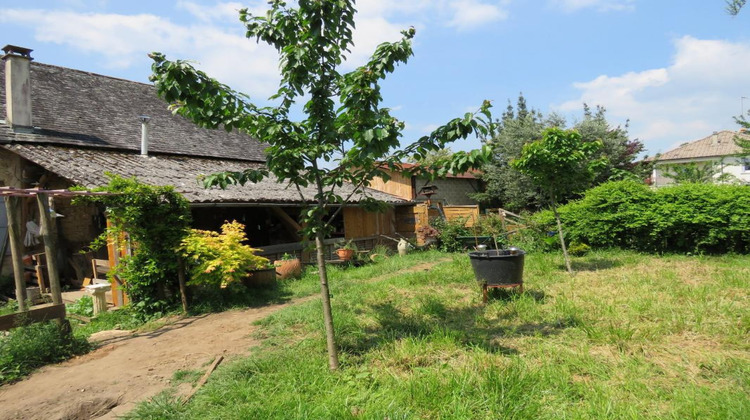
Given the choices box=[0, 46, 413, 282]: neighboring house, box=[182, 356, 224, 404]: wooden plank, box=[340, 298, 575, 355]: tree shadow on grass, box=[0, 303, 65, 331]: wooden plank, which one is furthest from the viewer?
box=[0, 46, 413, 282]: neighboring house

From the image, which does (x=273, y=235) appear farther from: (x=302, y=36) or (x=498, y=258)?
(x=302, y=36)

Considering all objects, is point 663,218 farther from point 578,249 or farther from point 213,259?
point 213,259

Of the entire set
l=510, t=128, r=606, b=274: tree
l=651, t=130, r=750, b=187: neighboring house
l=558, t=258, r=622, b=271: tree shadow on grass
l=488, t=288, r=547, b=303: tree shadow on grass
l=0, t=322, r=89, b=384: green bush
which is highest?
l=651, t=130, r=750, b=187: neighboring house

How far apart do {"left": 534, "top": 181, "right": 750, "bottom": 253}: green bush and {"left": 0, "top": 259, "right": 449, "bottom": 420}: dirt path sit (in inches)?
382

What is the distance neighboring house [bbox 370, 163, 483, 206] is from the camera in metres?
18.3

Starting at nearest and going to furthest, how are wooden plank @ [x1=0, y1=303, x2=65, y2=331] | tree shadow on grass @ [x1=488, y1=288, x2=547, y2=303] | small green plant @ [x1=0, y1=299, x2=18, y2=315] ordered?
wooden plank @ [x1=0, y1=303, x2=65, y2=331] < tree shadow on grass @ [x1=488, y1=288, x2=547, y2=303] < small green plant @ [x1=0, y1=299, x2=18, y2=315]

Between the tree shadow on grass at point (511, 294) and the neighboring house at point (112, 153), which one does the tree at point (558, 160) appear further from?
the neighboring house at point (112, 153)

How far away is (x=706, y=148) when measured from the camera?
31516mm

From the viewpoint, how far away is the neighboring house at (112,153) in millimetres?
9156

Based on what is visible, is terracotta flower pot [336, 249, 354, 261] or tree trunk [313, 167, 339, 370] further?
terracotta flower pot [336, 249, 354, 261]

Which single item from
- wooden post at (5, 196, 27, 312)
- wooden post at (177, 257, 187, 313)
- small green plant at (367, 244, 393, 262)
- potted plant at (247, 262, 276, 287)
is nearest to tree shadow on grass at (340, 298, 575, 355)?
potted plant at (247, 262, 276, 287)

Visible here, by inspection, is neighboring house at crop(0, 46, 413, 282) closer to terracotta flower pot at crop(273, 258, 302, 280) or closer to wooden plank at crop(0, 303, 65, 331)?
terracotta flower pot at crop(273, 258, 302, 280)

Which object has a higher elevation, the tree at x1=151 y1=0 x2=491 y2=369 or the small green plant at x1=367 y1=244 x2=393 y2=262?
the tree at x1=151 y1=0 x2=491 y2=369

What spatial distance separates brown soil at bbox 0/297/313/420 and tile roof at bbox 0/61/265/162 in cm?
674
